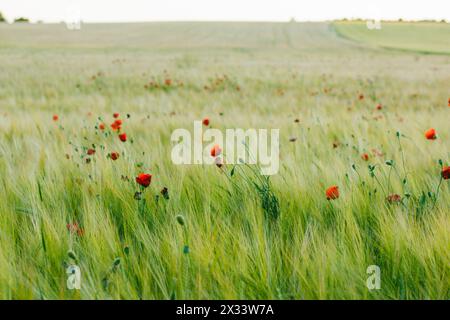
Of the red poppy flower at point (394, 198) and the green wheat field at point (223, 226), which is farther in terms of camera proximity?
the red poppy flower at point (394, 198)

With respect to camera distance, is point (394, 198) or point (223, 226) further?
point (394, 198)

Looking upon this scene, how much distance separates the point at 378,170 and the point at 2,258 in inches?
52.6

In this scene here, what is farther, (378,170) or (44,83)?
(44,83)

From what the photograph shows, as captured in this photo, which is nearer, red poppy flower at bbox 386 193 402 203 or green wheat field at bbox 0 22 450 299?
green wheat field at bbox 0 22 450 299

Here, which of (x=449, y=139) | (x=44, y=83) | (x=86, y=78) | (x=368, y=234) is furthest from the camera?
(x=86, y=78)

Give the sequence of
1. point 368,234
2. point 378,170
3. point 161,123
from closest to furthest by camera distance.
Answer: point 368,234 < point 378,170 < point 161,123

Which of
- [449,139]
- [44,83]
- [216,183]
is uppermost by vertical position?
[44,83]

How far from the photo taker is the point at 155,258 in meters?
1.07

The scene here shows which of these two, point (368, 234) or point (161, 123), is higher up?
point (161, 123)

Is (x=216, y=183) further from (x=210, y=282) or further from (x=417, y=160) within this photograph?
(x=417, y=160)

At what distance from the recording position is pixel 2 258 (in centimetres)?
99
